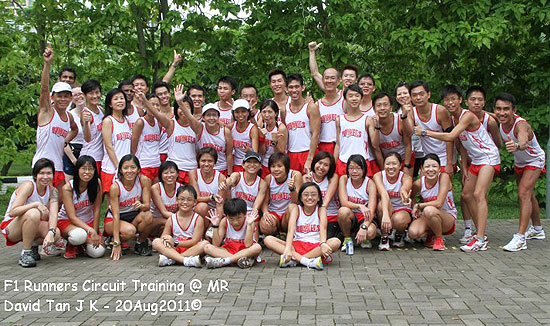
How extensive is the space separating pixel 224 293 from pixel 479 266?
9.92 ft

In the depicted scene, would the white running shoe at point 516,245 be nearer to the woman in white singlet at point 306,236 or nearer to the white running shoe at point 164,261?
the woman in white singlet at point 306,236

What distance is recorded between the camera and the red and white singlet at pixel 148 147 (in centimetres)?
862

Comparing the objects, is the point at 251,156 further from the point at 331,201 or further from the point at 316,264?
the point at 316,264

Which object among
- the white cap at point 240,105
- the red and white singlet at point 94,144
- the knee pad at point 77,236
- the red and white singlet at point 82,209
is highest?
the white cap at point 240,105

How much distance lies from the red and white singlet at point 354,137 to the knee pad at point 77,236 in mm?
3488

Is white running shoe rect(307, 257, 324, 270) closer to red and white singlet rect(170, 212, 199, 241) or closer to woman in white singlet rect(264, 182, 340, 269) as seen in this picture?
woman in white singlet rect(264, 182, 340, 269)

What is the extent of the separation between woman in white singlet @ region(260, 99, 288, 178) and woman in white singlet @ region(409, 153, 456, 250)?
6.33 ft

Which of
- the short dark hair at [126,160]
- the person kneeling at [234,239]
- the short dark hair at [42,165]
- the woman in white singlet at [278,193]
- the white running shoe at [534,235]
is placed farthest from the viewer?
the white running shoe at [534,235]

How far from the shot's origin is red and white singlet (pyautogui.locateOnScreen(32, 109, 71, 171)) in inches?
319

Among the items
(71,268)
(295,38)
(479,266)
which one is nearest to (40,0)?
(295,38)

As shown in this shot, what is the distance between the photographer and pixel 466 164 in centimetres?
855

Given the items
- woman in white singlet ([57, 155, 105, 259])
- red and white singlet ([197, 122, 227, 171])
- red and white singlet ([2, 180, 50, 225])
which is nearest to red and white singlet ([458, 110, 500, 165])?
red and white singlet ([197, 122, 227, 171])

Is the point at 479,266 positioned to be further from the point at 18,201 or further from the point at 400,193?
the point at 18,201

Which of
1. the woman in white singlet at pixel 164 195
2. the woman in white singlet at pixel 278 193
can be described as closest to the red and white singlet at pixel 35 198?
the woman in white singlet at pixel 164 195
